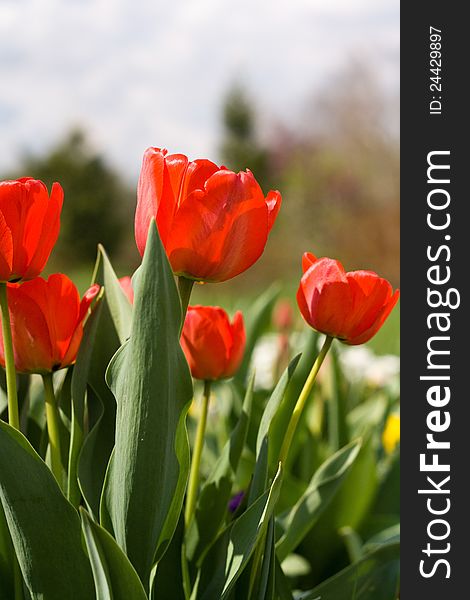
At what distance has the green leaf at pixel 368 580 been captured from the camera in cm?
83

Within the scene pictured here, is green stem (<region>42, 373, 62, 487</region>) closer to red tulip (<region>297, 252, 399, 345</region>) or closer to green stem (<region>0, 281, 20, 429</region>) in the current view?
green stem (<region>0, 281, 20, 429</region>)

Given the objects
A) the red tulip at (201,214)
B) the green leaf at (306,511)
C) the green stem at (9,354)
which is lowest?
the green leaf at (306,511)

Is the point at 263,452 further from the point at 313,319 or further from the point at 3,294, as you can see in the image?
the point at 3,294

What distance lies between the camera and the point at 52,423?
2.28ft

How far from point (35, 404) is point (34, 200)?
1.55 ft

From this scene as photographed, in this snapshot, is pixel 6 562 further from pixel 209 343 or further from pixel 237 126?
pixel 237 126

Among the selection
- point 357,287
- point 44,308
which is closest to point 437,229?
point 357,287

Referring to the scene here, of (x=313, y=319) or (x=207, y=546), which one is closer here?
(x=313, y=319)

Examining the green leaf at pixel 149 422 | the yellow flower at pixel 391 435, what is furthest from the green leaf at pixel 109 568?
the yellow flower at pixel 391 435

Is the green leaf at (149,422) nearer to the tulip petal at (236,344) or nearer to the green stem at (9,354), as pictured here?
the green stem at (9,354)

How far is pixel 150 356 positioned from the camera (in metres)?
0.60

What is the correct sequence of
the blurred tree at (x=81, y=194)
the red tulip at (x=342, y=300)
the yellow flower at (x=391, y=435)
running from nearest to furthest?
1. the red tulip at (x=342, y=300)
2. the yellow flower at (x=391, y=435)
3. the blurred tree at (x=81, y=194)

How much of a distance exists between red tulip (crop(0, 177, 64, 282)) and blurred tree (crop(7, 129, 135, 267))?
13.6 meters

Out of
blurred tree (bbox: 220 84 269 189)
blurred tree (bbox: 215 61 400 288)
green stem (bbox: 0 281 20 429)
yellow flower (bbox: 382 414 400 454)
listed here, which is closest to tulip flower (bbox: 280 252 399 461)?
green stem (bbox: 0 281 20 429)
